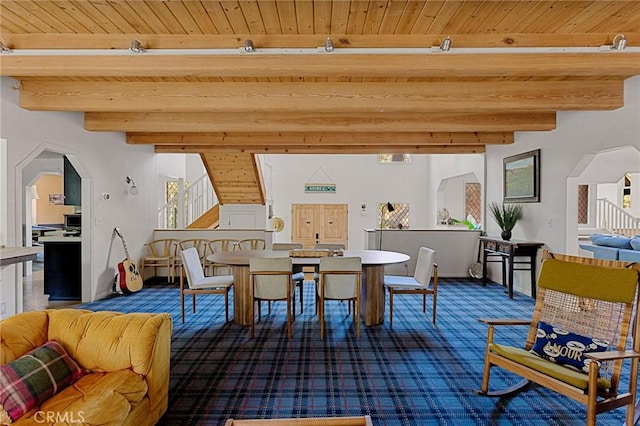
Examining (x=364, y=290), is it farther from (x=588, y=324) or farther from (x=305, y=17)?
(x=305, y=17)

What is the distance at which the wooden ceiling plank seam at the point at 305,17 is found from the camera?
236 cm

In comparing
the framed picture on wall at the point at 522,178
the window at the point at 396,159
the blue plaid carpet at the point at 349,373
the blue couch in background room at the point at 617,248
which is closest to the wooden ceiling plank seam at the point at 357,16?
the blue plaid carpet at the point at 349,373

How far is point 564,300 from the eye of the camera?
8.63 feet

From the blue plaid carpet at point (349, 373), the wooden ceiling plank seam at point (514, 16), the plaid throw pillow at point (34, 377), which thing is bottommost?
the blue plaid carpet at point (349, 373)

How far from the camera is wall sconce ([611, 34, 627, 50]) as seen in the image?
2.56 metres

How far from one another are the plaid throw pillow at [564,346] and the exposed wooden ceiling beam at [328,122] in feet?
9.11

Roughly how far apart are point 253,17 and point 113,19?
3.01 feet

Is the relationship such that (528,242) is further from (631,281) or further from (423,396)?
(423,396)

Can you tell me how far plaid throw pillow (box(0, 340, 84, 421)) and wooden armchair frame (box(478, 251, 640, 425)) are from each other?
2458mm

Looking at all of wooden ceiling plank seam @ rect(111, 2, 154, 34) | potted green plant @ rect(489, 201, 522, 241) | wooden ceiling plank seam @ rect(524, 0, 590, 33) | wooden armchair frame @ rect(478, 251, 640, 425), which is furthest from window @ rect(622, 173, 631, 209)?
wooden ceiling plank seam @ rect(111, 2, 154, 34)

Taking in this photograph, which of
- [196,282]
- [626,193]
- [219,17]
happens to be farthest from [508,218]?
[626,193]

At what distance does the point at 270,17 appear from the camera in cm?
250

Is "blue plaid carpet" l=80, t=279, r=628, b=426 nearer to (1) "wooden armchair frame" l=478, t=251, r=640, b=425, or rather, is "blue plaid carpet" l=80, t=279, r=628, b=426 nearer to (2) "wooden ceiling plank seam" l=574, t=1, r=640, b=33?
(1) "wooden armchair frame" l=478, t=251, r=640, b=425

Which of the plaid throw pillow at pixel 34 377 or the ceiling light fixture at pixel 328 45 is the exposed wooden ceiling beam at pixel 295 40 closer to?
the ceiling light fixture at pixel 328 45
